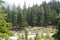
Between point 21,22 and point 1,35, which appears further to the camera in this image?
point 21,22

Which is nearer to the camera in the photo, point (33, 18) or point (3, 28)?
point (3, 28)

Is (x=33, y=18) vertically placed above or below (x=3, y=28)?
below

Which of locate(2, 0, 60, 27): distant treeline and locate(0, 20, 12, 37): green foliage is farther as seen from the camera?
locate(2, 0, 60, 27): distant treeline

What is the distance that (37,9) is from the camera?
3762 inches

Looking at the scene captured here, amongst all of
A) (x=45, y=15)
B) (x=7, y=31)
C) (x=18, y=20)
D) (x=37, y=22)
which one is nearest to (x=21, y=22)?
(x=18, y=20)

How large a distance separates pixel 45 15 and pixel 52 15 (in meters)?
3.54

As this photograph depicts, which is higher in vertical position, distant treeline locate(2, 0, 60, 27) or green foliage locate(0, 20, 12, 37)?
green foliage locate(0, 20, 12, 37)

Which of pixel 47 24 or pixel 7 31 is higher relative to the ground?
pixel 7 31

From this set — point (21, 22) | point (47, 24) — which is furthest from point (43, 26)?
point (21, 22)

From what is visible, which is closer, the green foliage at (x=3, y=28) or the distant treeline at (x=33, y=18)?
the green foliage at (x=3, y=28)

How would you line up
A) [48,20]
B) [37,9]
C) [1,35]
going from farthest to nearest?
1. [37,9]
2. [48,20]
3. [1,35]

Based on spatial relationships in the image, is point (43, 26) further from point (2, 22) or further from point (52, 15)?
point (2, 22)

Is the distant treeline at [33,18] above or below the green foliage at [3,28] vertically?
below

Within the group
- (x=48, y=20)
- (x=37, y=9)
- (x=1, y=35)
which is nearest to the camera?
(x=1, y=35)
